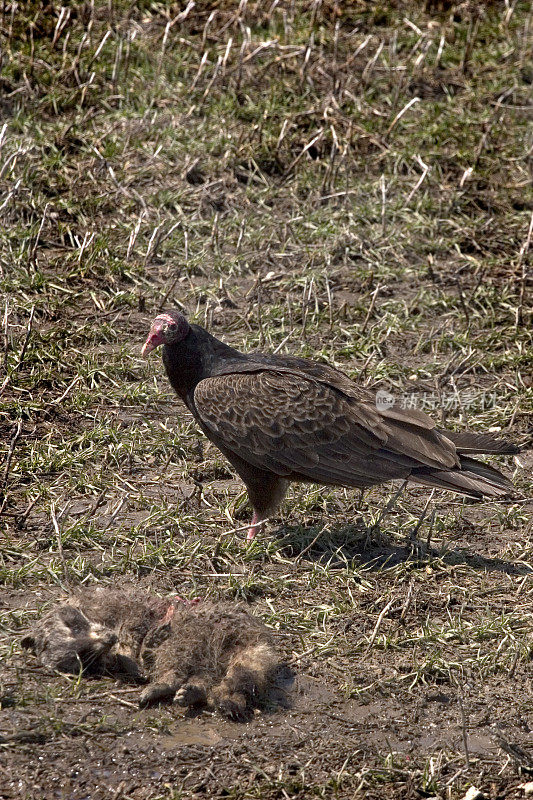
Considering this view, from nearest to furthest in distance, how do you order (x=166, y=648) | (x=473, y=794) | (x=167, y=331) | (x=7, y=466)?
1. (x=473, y=794)
2. (x=166, y=648)
3. (x=7, y=466)
4. (x=167, y=331)

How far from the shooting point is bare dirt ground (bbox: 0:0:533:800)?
4086 mm

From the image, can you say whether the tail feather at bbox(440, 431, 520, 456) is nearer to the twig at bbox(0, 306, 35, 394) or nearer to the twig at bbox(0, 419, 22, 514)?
the twig at bbox(0, 419, 22, 514)

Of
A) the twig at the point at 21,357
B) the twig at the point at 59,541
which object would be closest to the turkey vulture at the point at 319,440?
the twig at the point at 59,541

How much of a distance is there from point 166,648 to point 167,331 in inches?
71.4

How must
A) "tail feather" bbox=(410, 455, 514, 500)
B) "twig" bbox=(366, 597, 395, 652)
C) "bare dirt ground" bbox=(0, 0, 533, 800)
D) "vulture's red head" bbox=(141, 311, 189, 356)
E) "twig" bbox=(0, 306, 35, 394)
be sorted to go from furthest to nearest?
1. "twig" bbox=(0, 306, 35, 394)
2. "vulture's red head" bbox=(141, 311, 189, 356)
3. "tail feather" bbox=(410, 455, 514, 500)
4. "twig" bbox=(366, 597, 395, 652)
5. "bare dirt ground" bbox=(0, 0, 533, 800)

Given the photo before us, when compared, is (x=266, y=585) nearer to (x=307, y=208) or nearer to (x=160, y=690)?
(x=160, y=690)

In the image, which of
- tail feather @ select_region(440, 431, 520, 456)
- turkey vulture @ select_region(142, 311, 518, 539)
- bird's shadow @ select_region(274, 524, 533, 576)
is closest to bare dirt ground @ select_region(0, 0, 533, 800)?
bird's shadow @ select_region(274, 524, 533, 576)

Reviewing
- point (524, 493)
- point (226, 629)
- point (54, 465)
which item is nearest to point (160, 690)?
point (226, 629)

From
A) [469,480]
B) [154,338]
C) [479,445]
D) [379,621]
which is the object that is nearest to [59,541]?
[154,338]

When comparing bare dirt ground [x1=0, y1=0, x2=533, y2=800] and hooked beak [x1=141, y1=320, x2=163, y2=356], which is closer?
bare dirt ground [x1=0, y1=0, x2=533, y2=800]

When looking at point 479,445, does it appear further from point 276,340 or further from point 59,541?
point 59,541

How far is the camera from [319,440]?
17.6 ft

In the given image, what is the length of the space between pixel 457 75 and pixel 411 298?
9.51 feet

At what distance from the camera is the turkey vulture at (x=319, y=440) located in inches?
209
